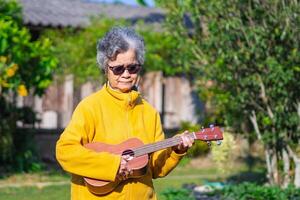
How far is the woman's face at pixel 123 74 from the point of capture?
4512 mm

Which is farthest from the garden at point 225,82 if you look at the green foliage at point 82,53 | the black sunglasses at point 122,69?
the black sunglasses at point 122,69

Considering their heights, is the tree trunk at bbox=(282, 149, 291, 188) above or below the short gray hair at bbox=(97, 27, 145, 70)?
below

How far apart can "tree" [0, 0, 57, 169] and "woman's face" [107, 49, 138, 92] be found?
28.2 ft

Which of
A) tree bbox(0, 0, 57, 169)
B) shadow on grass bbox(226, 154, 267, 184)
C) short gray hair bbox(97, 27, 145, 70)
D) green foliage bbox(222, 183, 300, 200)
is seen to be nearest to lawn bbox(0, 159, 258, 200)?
shadow on grass bbox(226, 154, 267, 184)

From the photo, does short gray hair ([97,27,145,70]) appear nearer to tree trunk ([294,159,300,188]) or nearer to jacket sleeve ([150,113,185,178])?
jacket sleeve ([150,113,185,178])

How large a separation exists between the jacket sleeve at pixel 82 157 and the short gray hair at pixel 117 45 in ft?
1.27

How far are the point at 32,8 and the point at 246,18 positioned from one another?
9.98 meters

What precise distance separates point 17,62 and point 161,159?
901cm

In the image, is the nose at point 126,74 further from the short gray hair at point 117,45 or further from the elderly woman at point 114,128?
the short gray hair at point 117,45

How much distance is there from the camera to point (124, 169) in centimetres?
438

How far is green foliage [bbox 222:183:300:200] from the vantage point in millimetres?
10141

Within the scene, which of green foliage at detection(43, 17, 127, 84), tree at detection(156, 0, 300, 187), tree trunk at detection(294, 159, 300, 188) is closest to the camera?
tree at detection(156, 0, 300, 187)

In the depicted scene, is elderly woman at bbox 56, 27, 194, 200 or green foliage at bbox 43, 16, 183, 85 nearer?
→ elderly woman at bbox 56, 27, 194, 200

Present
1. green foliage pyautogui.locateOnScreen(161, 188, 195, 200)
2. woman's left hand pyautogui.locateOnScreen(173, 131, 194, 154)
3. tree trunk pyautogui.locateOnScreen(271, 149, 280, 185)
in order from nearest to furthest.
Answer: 1. woman's left hand pyautogui.locateOnScreen(173, 131, 194, 154)
2. green foliage pyautogui.locateOnScreen(161, 188, 195, 200)
3. tree trunk pyautogui.locateOnScreen(271, 149, 280, 185)
